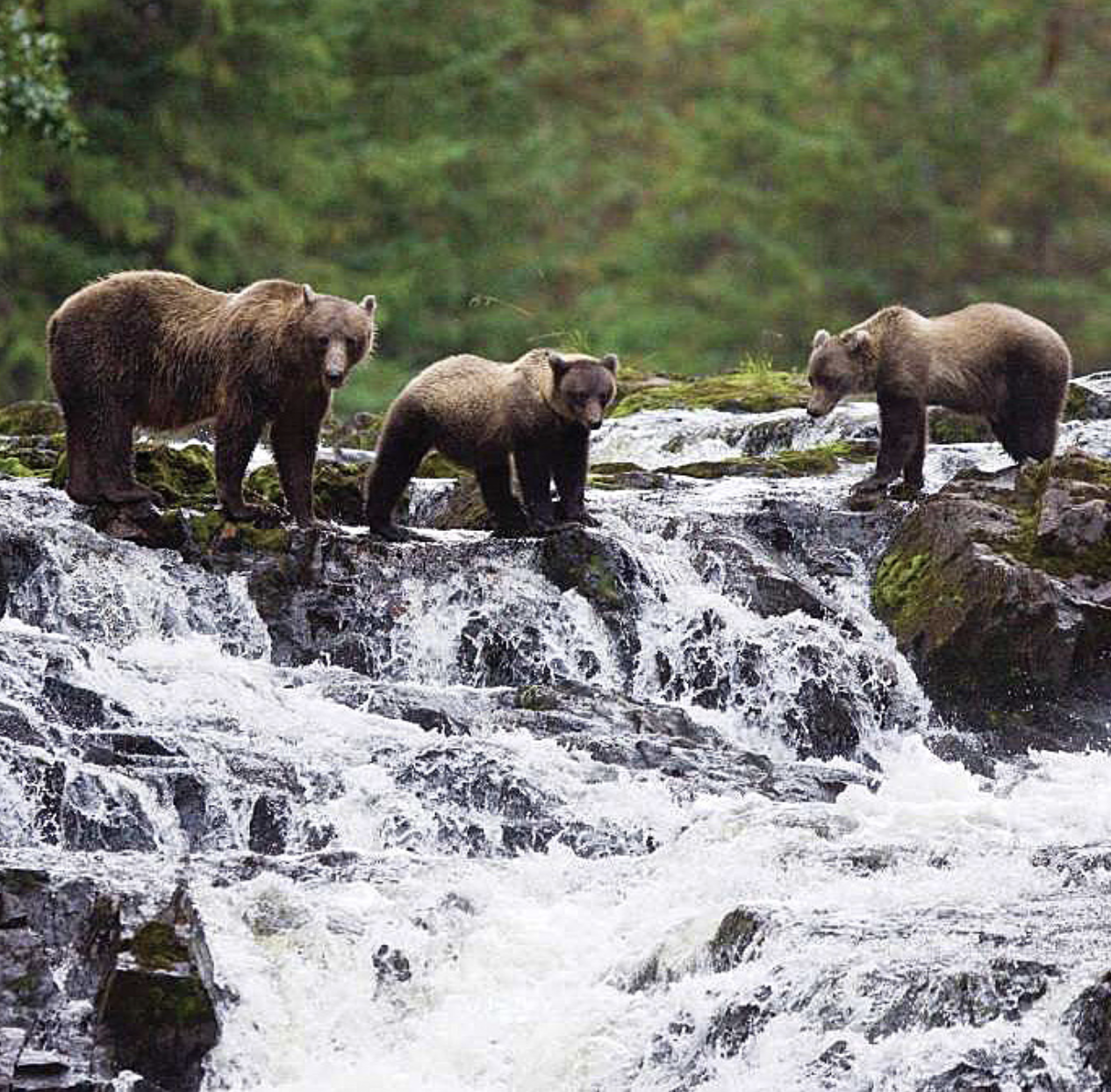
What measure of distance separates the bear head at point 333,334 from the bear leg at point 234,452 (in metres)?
0.39

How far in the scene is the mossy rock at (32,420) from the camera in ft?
47.4

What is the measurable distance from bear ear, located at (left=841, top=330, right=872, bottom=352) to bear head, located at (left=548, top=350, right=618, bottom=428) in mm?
1767

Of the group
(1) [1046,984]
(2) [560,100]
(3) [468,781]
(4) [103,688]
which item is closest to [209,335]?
(4) [103,688]

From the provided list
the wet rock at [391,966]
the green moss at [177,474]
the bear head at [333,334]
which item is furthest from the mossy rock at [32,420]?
the wet rock at [391,966]

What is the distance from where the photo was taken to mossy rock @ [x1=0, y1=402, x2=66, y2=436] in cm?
1445

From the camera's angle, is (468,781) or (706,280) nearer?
(468,781)

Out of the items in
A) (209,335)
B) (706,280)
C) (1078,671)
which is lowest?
(706,280)

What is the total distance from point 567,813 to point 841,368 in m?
4.34

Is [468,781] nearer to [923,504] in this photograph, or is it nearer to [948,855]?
[948,855]

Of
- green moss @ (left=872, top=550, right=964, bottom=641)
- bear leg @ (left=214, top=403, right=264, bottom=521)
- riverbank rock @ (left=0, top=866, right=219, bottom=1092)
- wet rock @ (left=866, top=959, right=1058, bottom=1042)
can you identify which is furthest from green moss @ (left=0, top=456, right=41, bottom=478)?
wet rock @ (left=866, top=959, right=1058, bottom=1042)

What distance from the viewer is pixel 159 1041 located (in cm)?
696

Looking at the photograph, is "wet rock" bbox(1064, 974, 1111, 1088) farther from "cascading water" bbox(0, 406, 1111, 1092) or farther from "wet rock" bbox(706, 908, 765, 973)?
"wet rock" bbox(706, 908, 765, 973)

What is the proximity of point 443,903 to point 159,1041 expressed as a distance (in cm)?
130

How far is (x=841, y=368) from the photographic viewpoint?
12.5m
